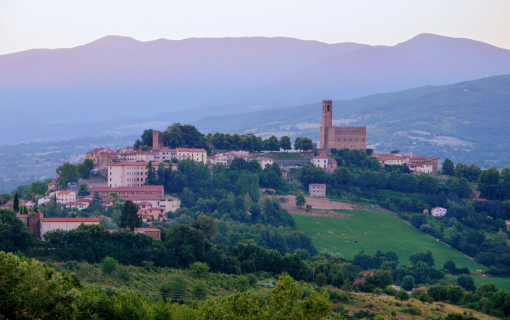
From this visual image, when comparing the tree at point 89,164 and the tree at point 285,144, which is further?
the tree at point 285,144

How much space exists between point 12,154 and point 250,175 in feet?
423

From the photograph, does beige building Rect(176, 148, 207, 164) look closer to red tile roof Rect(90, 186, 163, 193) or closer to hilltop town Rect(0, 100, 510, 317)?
hilltop town Rect(0, 100, 510, 317)

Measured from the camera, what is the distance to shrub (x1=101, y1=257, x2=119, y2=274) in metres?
31.0

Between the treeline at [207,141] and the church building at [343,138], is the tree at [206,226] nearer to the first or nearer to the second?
the treeline at [207,141]

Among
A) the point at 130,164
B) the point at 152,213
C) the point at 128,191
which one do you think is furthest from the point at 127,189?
the point at 152,213

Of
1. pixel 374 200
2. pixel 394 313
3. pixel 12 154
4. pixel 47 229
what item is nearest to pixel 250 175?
pixel 374 200

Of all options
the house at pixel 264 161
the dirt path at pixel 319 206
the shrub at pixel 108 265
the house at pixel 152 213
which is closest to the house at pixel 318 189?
the dirt path at pixel 319 206

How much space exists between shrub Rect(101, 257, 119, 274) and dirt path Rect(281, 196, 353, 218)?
26921mm

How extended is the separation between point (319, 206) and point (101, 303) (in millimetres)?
38020

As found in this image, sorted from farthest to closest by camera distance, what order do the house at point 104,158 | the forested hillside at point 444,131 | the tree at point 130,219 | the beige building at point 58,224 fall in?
1. the forested hillside at point 444,131
2. the house at point 104,158
3. the tree at point 130,219
4. the beige building at point 58,224

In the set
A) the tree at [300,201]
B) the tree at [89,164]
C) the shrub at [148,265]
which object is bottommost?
the shrub at [148,265]

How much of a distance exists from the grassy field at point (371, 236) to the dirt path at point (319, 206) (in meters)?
0.93

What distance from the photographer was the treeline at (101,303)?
722 inches

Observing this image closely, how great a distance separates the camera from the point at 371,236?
174ft
